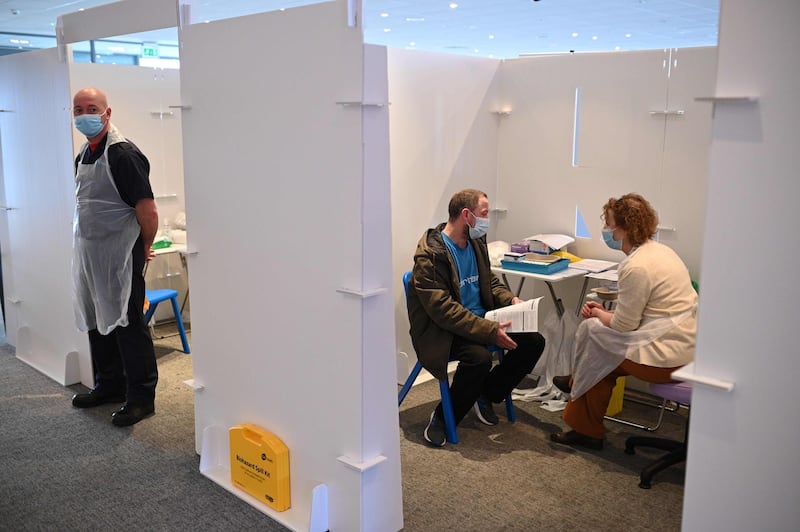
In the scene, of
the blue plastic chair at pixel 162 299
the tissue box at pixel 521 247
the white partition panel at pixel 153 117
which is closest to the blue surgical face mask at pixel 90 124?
the blue plastic chair at pixel 162 299

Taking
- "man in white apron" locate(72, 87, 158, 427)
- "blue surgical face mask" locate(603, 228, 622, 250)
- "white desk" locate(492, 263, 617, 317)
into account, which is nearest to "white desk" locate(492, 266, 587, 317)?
"white desk" locate(492, 263, 617, 317)

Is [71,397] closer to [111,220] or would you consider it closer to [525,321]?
[111,220]

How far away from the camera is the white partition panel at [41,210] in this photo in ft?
12.3

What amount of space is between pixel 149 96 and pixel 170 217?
32.4 inches

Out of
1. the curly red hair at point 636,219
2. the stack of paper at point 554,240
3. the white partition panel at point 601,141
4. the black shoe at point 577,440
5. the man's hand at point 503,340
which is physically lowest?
the black shoe at point 577,440

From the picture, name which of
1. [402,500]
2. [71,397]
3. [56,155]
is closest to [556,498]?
[402,500]

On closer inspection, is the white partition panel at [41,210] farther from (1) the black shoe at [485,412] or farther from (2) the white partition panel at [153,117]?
(1) the black shoe at [485,412]

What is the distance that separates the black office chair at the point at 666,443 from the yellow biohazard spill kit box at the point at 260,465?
4.63 feet

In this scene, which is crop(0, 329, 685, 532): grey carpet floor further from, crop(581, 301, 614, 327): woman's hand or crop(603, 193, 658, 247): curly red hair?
crop(603, 193, 658, 247): curly red hair

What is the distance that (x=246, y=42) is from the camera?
2551 mm

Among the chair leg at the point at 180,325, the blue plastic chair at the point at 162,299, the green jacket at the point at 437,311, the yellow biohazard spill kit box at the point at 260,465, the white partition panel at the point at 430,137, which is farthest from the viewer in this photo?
the chair leg at the point at 180,325

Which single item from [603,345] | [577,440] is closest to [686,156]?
[603,345]

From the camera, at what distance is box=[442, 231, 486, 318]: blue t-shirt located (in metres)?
3.44

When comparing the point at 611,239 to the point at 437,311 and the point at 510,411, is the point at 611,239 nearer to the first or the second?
the point at 437,311
